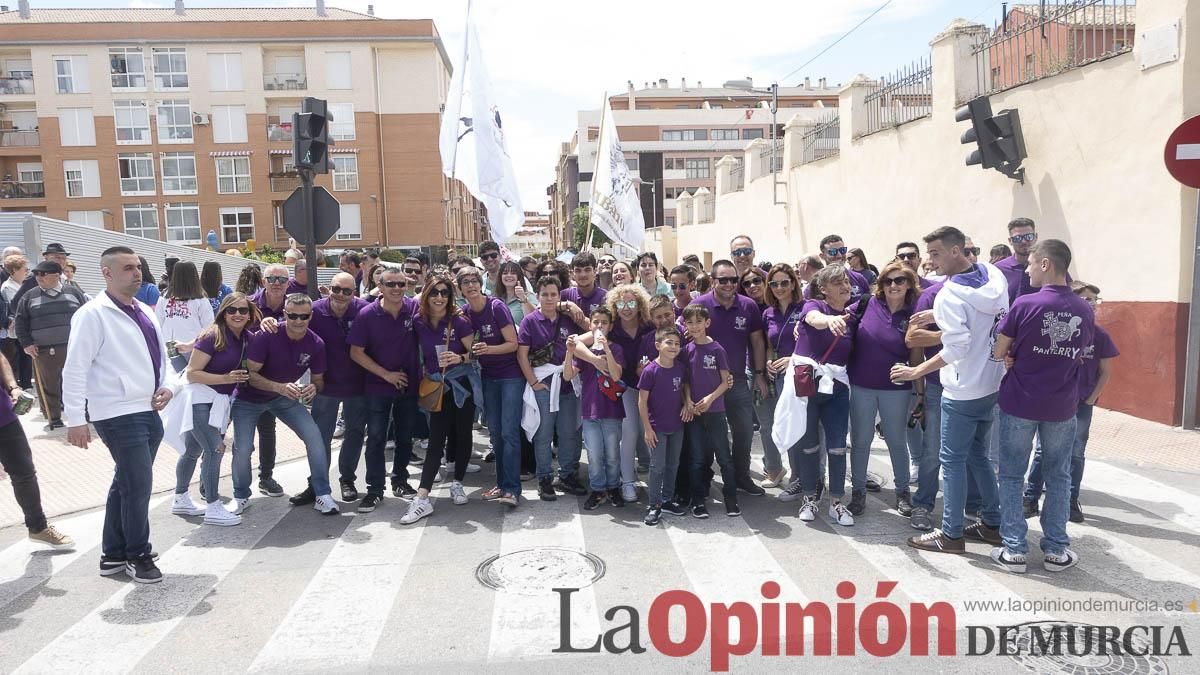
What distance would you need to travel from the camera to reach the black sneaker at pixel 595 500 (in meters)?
6.50

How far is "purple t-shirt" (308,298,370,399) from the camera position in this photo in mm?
6723

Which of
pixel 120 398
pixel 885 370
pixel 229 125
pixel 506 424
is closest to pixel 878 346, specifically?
pixel 885 370

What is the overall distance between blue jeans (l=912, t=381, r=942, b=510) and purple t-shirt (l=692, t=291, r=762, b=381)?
1485mm

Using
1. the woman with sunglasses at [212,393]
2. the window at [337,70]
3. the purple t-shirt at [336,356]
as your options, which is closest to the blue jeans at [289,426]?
the woman with sunglasses at [212,393]

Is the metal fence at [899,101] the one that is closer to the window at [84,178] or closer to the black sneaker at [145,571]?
the black sneaker at [145,571]

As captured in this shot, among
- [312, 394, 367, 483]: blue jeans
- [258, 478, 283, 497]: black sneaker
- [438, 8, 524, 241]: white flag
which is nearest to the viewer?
[312, 394, 367, 483]: blue jeans

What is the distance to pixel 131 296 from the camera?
523 centimetres

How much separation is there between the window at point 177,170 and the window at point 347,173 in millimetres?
8348

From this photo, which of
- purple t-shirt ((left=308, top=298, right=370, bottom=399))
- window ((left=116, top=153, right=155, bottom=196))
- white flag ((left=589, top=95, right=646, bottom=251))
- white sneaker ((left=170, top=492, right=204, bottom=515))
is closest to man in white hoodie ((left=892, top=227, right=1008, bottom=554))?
purple t-shirt ((left=308, top=298, right=370, bottom=399))

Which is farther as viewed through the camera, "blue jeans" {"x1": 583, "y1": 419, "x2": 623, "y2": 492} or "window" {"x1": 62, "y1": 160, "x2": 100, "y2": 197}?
"window" {"x1": 62, "y1": 160, "x2": 100, "y2": 197}

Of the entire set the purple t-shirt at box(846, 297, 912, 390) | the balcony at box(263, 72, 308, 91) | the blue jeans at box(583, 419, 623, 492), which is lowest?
the blue jeans at box(583, 419, 623, 492)

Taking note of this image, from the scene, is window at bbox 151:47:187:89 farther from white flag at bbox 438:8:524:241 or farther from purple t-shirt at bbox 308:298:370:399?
purple t-shirt at bbox 308:298:370:399

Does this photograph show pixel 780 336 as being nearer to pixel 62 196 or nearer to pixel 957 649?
pixel 957 649

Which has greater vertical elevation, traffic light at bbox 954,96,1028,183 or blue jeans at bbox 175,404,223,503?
traffic light at bbox 954,96,1028,183
